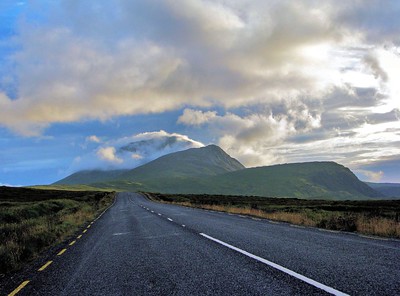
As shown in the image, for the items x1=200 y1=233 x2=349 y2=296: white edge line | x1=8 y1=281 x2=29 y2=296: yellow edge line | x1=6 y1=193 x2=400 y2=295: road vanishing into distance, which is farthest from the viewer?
x1=8 y1=281 x2=29 y2=296: yellow edge line

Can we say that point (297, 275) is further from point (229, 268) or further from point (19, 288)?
point (19, 288)

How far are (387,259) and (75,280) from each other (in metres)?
7.13

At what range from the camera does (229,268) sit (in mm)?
7570

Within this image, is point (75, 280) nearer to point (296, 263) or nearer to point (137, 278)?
point (137, 278)

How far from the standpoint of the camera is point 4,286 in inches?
306

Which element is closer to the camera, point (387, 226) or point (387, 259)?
point (387, 259)

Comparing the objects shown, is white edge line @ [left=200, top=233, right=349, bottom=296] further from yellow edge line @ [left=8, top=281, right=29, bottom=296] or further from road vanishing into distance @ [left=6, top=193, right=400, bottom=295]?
yellow edge line @ [left=8, top=281, right=29, bottom=296]

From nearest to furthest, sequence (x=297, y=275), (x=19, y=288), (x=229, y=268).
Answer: (x=297, y=275), (x=19, y=288), (x=229, y=268)

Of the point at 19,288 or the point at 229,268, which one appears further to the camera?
the point at 229,268

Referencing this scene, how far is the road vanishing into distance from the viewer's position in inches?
237

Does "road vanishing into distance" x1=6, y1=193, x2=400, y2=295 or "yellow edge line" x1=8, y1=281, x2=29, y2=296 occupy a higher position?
"road vanishing into distance" x1=6, y1=193, x2=400, y2=295

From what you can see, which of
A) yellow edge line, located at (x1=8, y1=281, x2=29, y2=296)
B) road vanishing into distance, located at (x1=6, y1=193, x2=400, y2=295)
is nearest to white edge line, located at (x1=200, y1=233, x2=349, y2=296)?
road vanishing into distance, located at (x1=6, y1=193, x2=400, y2=295)

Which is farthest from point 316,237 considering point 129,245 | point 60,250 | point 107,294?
point 60,250

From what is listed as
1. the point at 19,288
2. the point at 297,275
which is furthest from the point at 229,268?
the point at 19,288
